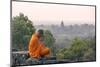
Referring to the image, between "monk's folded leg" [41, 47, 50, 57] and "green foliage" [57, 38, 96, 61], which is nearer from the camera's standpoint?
"monk's folded leg" [41, 47, 50, 57]

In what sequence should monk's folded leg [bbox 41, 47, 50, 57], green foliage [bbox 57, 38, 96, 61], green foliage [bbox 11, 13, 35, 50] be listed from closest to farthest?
green foliage [bbox 11, 13, 35, 50], monk's folded leg [bbox 41, 47, 50, 57], green foliage [bbox 57, 38, 96, 61]

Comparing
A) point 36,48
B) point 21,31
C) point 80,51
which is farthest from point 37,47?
point 80,51

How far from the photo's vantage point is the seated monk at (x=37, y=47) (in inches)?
107

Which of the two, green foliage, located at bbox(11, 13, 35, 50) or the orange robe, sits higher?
green foliage, located at bbox(11, 13, 35, 50)

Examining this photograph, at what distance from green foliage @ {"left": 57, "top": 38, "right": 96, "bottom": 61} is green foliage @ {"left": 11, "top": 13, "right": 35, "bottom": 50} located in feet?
1.50

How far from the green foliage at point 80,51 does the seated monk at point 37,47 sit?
0.20 metres

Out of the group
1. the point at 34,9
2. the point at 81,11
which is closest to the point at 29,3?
the point at 34,9

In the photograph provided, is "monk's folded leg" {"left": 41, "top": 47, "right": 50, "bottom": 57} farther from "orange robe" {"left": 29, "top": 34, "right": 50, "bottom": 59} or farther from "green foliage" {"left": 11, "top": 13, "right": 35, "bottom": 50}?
"green foliage" {"left": 11, "top": 13, "right": 35, "bottom": 50}

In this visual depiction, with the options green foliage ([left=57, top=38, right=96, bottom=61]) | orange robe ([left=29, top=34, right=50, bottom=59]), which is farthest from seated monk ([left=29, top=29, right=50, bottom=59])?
green foliage ([left=57, top=38, right=96, bottom=61])

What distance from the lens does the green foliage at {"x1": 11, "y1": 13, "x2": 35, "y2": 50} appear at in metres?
2.65

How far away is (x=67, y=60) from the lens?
9.54ft

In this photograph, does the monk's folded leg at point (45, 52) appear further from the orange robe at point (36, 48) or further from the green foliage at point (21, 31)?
the green foliage at point (21, 31)

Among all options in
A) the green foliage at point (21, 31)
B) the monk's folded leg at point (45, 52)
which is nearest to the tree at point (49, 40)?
the monk's folded leg at point (45, 52)

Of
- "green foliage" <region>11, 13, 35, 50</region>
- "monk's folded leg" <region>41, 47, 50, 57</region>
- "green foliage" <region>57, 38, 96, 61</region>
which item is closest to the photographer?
"green foliage" <region>11, 13, 35, 50</region>
